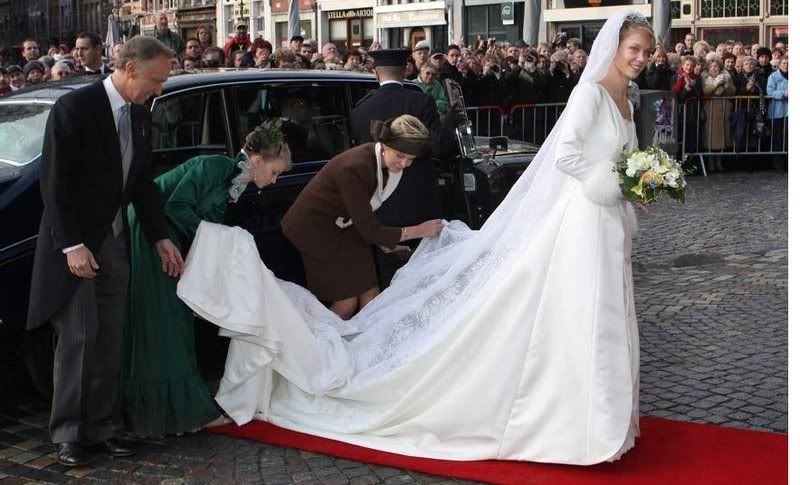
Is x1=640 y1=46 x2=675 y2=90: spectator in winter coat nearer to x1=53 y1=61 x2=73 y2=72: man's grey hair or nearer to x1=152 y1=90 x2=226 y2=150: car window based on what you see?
x1=53 y1=61 x2=73 y2=72: man's grey hair

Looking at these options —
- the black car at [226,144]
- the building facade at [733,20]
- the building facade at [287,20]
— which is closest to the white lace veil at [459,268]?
the black car at [226,144]

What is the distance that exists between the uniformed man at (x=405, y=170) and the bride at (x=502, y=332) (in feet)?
4.01

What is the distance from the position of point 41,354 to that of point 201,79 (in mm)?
1990

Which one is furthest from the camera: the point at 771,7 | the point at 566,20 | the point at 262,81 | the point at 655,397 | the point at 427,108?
the point at 566,20

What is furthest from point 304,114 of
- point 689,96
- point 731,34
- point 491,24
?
point 491,24

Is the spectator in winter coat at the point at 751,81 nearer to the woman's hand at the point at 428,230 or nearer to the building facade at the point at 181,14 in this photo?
the woman's hand at the point at 428,230

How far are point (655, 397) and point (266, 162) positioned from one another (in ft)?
8.57

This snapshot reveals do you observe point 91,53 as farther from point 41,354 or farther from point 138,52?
point 138,52

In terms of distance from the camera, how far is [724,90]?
17.0 metres

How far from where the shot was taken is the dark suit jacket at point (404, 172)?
7223mm

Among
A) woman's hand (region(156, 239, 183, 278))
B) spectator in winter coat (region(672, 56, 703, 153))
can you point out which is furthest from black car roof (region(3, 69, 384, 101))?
spectator in winter coat (region(672, 56, 703, 153))

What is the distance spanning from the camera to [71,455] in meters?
5.23

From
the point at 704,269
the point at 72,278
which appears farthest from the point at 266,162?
the point at 704,269

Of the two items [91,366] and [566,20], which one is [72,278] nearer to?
[91,366]
